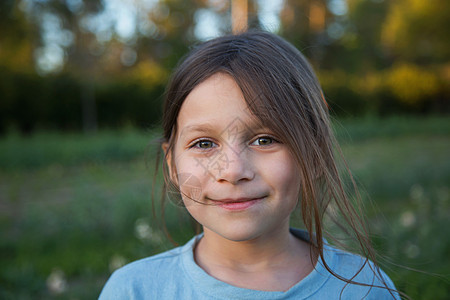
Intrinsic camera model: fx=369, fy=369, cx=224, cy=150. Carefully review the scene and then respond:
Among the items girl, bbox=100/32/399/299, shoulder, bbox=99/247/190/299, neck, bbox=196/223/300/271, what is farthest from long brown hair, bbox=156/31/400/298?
shoulder, bbox=99/247/190/299

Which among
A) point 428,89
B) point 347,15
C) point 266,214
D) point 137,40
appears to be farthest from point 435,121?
point 137,40

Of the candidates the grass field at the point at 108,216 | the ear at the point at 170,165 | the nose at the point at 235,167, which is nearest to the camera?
the nose at the point at 235,167

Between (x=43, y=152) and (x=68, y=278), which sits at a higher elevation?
(x=68, y=278)

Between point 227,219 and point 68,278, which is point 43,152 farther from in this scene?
point 227,219

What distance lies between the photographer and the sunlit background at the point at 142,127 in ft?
8.01

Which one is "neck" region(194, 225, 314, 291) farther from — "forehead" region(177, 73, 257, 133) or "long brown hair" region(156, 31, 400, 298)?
"forehead" region(177, 73, 257, 133)

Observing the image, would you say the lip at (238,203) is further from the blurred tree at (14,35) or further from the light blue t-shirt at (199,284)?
the blurred tree at (14,35)

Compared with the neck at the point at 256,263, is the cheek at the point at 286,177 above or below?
above

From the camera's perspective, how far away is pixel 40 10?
13.2m

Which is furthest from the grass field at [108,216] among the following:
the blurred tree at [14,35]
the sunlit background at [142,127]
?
the blurred tree at [14,35]

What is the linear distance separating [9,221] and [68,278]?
1325 mm

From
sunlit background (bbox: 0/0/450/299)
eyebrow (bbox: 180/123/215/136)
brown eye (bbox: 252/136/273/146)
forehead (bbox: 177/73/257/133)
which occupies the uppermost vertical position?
forehead (bbox: 177/73/257/133)

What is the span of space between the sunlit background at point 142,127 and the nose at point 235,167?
459 millimetres

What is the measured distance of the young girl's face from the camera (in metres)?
0.93
